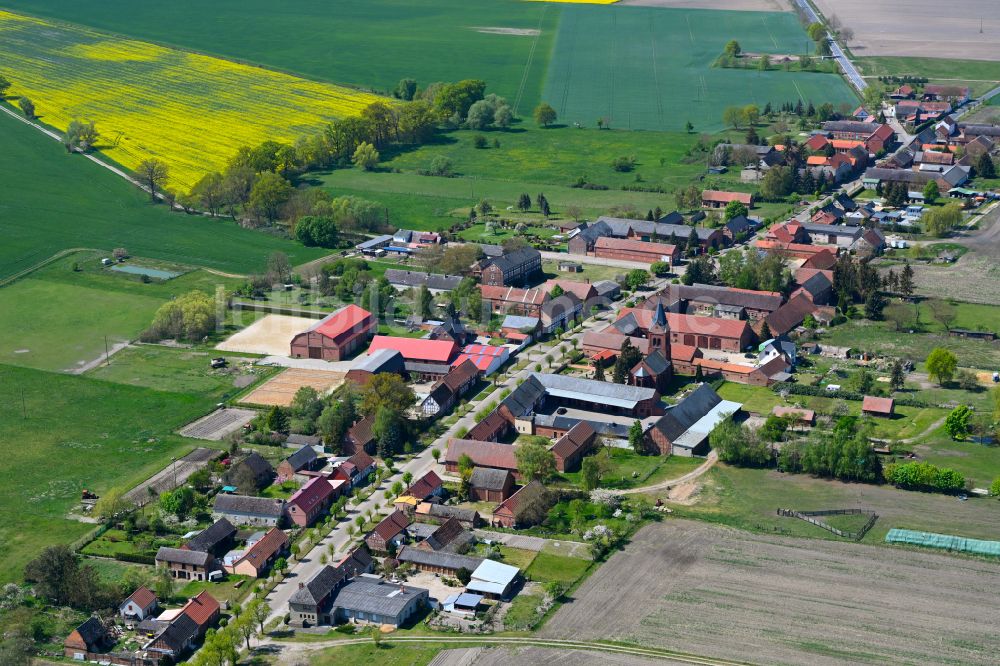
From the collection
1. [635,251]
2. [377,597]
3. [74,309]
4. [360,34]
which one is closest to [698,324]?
[635,251]

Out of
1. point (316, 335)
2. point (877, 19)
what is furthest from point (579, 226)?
point (877, 19)

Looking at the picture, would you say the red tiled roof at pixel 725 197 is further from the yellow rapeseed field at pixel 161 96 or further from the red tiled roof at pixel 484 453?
the red tiled roof at pixel 484 453

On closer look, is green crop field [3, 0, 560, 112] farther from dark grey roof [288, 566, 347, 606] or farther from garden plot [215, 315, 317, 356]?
dark grey roof [288, 566, 347, 606]

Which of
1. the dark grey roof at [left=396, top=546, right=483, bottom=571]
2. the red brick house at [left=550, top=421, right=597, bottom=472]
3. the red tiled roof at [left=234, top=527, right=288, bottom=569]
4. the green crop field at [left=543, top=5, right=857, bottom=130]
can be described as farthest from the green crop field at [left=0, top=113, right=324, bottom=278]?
the green crop field at [left=543, top=5, right=857, bottom=130]

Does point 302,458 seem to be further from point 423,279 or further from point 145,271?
point 145,271

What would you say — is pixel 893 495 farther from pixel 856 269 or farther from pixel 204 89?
pixel 204 89

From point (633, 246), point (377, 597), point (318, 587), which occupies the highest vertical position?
point (633, 246)
